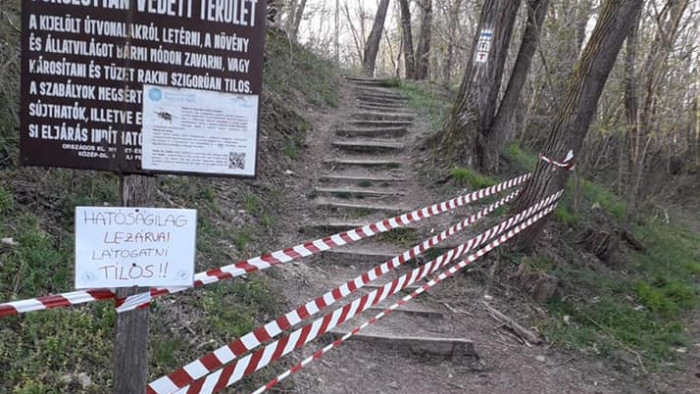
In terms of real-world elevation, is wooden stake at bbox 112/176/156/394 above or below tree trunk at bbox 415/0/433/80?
below

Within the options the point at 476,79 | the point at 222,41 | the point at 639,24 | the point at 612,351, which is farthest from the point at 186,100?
the point at 639,24

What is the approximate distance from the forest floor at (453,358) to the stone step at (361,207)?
2cm

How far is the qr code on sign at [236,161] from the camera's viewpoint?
7.77ft

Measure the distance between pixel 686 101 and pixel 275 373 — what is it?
1282cm

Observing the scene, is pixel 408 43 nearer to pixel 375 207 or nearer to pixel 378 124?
pixel 378 124

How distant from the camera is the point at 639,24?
921cm

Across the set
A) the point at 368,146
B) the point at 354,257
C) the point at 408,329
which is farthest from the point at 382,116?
the point at 408,329

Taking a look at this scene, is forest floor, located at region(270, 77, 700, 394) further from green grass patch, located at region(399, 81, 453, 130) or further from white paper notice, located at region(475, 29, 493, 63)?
green grass patch, located at region(399, 81, 453, 130)

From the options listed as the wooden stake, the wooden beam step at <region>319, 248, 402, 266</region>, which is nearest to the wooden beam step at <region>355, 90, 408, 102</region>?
the wooden beam step at <region>319, 248, 402, 266</region>

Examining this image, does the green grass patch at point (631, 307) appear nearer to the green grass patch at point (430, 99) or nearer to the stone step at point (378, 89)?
the green grass patch at point (430, 99)

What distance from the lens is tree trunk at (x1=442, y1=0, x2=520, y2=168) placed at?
8789mm

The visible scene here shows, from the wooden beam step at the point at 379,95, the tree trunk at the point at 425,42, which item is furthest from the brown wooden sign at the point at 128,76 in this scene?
the tree trunk at the point at 425,42

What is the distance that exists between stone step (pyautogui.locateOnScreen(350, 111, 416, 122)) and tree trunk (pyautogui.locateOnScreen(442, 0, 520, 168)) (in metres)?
2.78

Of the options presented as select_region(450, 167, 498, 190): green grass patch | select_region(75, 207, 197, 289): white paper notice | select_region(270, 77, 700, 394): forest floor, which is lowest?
select_region(270, 77, 700, 394): forest floor
